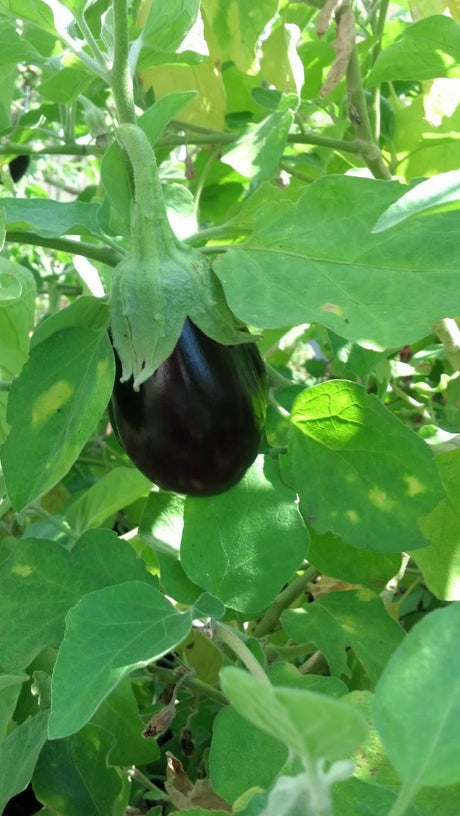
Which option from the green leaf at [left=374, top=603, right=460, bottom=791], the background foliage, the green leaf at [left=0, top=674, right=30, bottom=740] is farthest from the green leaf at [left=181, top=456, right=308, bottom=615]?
the green leaf at [left=374, top=603, right=460, bottom=791]

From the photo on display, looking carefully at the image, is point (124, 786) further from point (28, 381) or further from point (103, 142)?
point (103, 142)

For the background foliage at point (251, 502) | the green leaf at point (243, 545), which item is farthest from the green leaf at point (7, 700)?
the green leaf at point (243, 545)

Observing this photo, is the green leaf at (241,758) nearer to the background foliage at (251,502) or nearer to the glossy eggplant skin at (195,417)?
the background foliage at (251,502)

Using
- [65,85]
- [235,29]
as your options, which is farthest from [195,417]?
[235,29]

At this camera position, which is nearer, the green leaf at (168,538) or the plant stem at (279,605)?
the green leaf at (168,538)

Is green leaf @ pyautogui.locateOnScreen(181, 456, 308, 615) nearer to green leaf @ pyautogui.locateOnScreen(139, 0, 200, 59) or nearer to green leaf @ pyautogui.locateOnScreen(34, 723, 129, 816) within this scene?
green leaf @ pyautogui.locateOnScreen(34, 723, 129, 816)

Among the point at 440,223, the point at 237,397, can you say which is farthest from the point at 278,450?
the point at 440,223

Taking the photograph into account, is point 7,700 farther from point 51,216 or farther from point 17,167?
point 17,167
